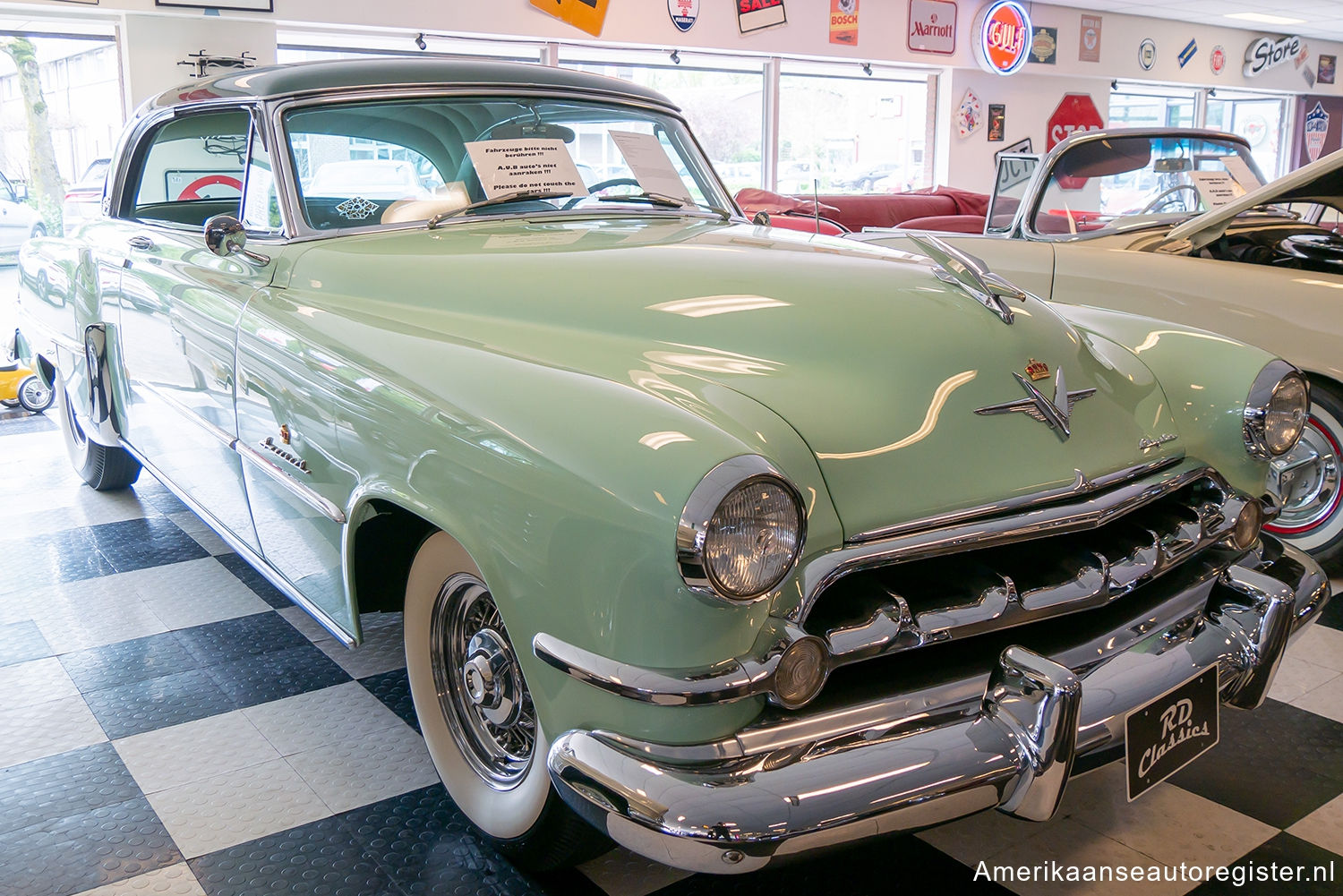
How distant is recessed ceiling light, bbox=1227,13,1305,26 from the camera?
1427 cm

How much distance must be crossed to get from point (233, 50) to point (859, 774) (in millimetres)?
8506

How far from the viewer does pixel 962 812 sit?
52.7 inches

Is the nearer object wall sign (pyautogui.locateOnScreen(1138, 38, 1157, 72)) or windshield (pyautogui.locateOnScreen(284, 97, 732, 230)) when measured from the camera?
windshield (pyautogui.locateOnScreen(284, 97, 732, 230))

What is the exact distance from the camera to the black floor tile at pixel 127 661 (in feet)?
8.05

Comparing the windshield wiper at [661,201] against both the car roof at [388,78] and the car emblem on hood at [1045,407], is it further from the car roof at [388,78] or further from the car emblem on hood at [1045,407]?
the car emblem on hood at [1045,407]

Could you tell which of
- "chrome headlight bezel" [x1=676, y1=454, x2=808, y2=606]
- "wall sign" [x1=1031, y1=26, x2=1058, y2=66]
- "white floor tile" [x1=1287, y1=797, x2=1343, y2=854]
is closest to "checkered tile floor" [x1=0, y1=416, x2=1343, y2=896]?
"white floor tile" [x1=1287, y1=797, x2=1343, y2=854]

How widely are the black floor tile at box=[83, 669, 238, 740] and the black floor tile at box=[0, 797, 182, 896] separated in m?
0.33

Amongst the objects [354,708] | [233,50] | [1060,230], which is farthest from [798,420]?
[233,50]

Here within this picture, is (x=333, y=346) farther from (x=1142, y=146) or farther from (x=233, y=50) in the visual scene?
(x=233, y=50)

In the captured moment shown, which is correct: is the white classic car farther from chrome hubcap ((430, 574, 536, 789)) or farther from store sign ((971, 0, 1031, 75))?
store sign ((971, 0, 1031, 75))

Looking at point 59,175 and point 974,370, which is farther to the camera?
point 59,175

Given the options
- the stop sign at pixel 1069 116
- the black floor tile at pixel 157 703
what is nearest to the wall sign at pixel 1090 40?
the stop sign at pixel 1069 116

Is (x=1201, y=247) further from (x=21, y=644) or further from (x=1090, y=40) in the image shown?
(x=1090, y=40)

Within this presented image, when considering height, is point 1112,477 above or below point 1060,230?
below
